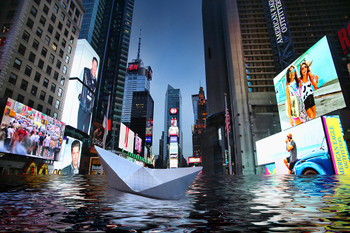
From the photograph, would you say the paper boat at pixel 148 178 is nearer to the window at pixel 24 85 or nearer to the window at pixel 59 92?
the window at pixel 24 85

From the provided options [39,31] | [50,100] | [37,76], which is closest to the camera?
[37,76]

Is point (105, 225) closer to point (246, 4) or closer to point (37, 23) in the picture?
point (37, 23)

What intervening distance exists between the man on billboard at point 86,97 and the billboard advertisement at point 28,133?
375 inches

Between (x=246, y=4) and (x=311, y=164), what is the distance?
6953 cm

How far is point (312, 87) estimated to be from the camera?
26.8m

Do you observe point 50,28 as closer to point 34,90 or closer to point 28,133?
point 34,90

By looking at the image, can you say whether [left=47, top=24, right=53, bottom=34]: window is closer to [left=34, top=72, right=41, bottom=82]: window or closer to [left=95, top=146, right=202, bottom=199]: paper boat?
[left=34, top=72, right=41, bottom=82]: window

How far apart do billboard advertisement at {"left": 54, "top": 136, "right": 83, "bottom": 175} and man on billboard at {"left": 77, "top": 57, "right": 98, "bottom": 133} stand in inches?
190

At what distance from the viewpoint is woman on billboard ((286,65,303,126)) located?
101 feet

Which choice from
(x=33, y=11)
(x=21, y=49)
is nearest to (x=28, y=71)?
(x=21, y=49)

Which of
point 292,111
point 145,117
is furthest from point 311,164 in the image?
point 145,117

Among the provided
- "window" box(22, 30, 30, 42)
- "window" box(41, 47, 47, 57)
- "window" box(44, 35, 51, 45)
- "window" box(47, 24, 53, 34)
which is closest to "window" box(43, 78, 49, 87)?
"window" box(41, 47, 47, 57)

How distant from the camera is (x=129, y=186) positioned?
149 inches

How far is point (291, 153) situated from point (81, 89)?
50.0 meters
